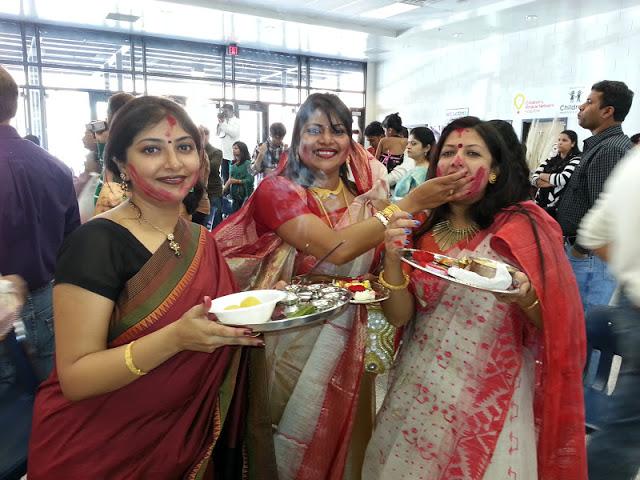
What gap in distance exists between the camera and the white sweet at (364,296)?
144 centimetres

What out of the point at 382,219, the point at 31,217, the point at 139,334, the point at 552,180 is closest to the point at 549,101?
the point at 552,180

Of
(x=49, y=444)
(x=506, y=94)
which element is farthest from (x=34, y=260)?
(x=506, y=94)

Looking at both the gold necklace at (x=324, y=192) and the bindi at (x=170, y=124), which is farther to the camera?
the gold necklace at (x=324, y=192)

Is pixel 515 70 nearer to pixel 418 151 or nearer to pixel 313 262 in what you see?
pixel 418 151

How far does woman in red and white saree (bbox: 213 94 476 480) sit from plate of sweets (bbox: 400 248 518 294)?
0.21m

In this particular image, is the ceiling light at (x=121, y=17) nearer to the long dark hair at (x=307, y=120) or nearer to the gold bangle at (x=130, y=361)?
the long dark hair at (x=307, y=120)

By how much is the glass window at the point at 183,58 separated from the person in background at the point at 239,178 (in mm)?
7130

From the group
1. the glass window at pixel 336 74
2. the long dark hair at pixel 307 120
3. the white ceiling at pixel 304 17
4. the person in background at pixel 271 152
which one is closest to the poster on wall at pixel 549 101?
the white ceiling at pixel 304 17

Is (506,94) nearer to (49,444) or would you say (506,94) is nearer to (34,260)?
(34,260)

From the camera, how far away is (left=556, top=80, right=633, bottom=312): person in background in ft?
9.43

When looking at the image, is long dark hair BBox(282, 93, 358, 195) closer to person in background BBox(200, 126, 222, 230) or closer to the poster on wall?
person in background BBox(200, 126, 222, 230)

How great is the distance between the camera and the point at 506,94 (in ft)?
27.9

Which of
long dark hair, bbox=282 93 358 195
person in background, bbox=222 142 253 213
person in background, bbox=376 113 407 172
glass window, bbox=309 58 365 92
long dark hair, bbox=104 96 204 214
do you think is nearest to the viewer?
long dark hair, bbox=104 96 204 214

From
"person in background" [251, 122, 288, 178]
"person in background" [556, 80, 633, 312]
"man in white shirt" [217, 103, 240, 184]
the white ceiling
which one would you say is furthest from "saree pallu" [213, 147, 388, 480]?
the white ceiling
